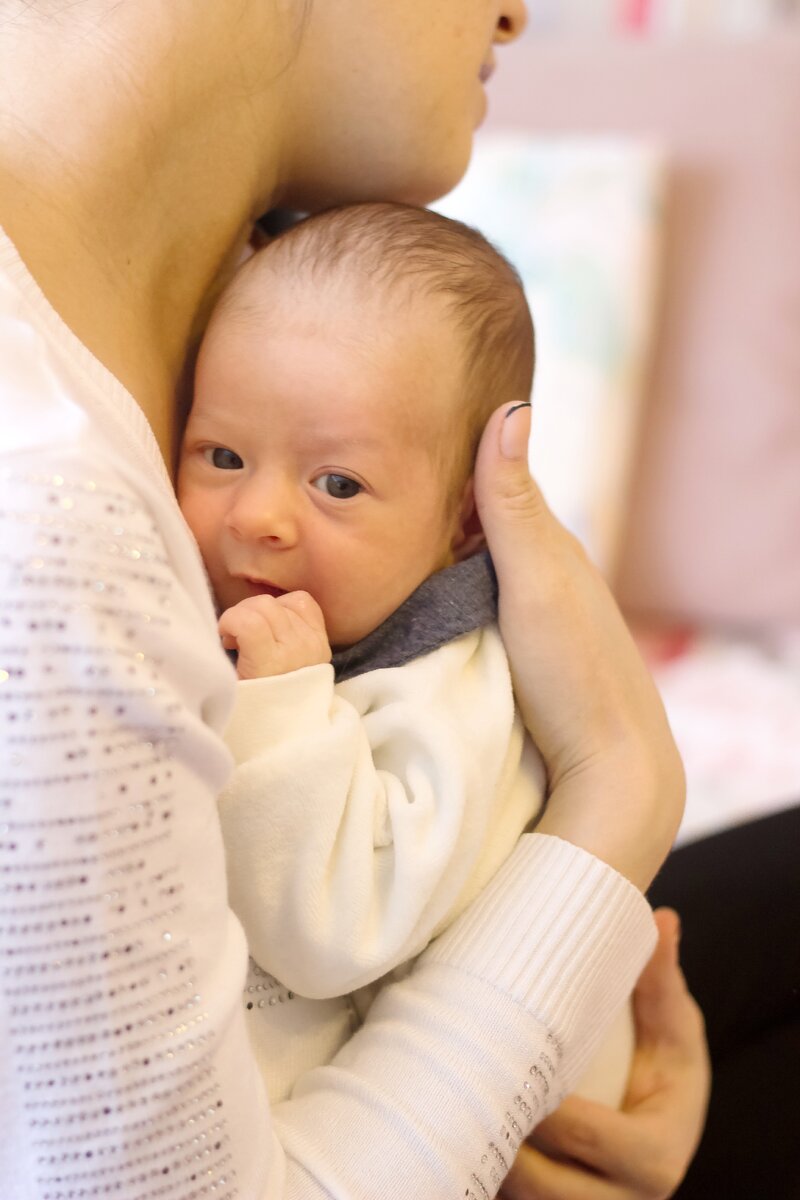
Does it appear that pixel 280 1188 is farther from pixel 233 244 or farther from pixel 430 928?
pixel 233 244

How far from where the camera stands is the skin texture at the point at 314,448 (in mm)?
742

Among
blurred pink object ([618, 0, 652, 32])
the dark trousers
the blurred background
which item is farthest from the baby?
blurred pink object ([618, 0, 652, 32])

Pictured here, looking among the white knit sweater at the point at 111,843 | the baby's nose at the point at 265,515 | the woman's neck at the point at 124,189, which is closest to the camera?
Answer: the white knit sweater at the point at 111,843

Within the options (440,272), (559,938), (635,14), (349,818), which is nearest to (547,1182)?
(559,938)

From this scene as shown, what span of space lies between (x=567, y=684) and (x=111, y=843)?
1.32 ft

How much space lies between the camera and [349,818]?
25.4 inches

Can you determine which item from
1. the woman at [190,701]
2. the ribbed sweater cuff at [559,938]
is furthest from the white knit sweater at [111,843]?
the ribbed sweater cuff at [559,938]

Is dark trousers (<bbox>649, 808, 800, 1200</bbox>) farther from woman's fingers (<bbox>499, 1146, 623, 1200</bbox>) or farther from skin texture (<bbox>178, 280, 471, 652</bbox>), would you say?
skin texture (<bbox>178, 280, 471, 652</bbox>)

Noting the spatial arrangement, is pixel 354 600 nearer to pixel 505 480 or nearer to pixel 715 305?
pixel 505 480

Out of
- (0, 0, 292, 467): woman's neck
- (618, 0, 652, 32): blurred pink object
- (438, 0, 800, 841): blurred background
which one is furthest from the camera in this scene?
(618, 0, 652, 32): blurred pink object

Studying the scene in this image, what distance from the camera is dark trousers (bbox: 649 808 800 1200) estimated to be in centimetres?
94

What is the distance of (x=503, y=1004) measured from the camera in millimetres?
647

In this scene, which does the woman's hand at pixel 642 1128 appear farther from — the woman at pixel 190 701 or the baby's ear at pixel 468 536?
the baby's ear at pixel 468 536

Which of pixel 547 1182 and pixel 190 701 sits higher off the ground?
pixel 190 701
